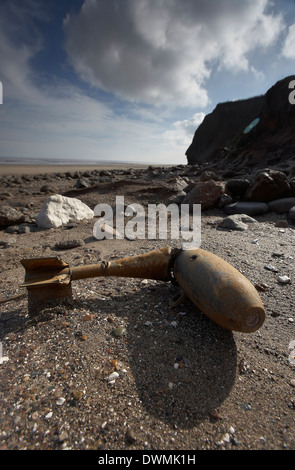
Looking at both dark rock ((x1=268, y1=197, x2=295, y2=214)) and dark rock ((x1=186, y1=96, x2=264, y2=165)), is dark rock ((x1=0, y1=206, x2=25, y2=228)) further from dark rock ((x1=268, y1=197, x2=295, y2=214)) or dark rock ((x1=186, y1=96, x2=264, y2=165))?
dark rock ((x1=186, y1=96, x2=264, y2=165))

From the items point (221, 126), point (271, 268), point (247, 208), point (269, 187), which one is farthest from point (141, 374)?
point (221, 126)

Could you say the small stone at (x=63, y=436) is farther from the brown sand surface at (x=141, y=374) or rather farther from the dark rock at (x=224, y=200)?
the dark rock at (x=224, y=200)

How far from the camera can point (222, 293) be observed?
4.45ft

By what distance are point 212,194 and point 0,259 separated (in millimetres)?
3718

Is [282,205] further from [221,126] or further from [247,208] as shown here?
[221,126]

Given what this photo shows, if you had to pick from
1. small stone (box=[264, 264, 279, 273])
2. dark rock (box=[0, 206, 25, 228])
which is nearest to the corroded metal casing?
small stone (box=[264, 264, 279, 273])

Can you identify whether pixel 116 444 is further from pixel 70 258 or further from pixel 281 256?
pixel 281 256

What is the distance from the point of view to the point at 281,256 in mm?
2625

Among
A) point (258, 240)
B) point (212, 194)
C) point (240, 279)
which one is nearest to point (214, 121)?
point (212, 194)

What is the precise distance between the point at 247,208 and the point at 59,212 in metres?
3.45

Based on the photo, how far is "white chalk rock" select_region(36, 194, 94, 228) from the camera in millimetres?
4270

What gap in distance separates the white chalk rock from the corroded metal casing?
330 centimetres
